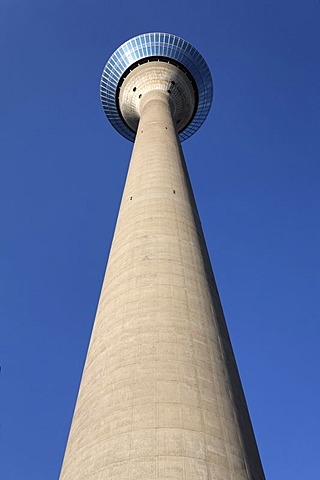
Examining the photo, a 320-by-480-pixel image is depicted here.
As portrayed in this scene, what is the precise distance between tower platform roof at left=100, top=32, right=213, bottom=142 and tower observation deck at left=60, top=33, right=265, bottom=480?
17.7 meters

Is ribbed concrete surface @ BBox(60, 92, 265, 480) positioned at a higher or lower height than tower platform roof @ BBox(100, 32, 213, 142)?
lower

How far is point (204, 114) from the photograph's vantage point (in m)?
43.0

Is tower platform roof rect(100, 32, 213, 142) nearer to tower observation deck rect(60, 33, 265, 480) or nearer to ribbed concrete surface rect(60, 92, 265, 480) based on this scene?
tower observation deck rect(60, 33, 265, 480)

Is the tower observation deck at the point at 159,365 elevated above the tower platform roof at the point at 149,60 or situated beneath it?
situated beneath

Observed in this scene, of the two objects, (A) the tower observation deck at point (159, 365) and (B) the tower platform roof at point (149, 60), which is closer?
(A) the tower observation deck at point (159, 365)

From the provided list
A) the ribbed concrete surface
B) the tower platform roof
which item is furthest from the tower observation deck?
the tower platform roof

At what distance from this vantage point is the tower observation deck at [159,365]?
10547 mm

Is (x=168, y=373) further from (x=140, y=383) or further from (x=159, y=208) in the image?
(x=159, y=208)

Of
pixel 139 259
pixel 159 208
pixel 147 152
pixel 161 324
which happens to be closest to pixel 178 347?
pixel 161 324

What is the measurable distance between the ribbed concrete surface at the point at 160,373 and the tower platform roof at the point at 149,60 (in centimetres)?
2149

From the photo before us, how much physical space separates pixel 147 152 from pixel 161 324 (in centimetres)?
1248

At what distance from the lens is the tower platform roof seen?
122ft

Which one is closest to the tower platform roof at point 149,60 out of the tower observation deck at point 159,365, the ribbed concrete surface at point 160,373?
the tower observation deck at point 159,365

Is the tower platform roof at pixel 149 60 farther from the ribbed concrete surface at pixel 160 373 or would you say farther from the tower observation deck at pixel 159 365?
the ribbed concrete surface at pixel 160 373
